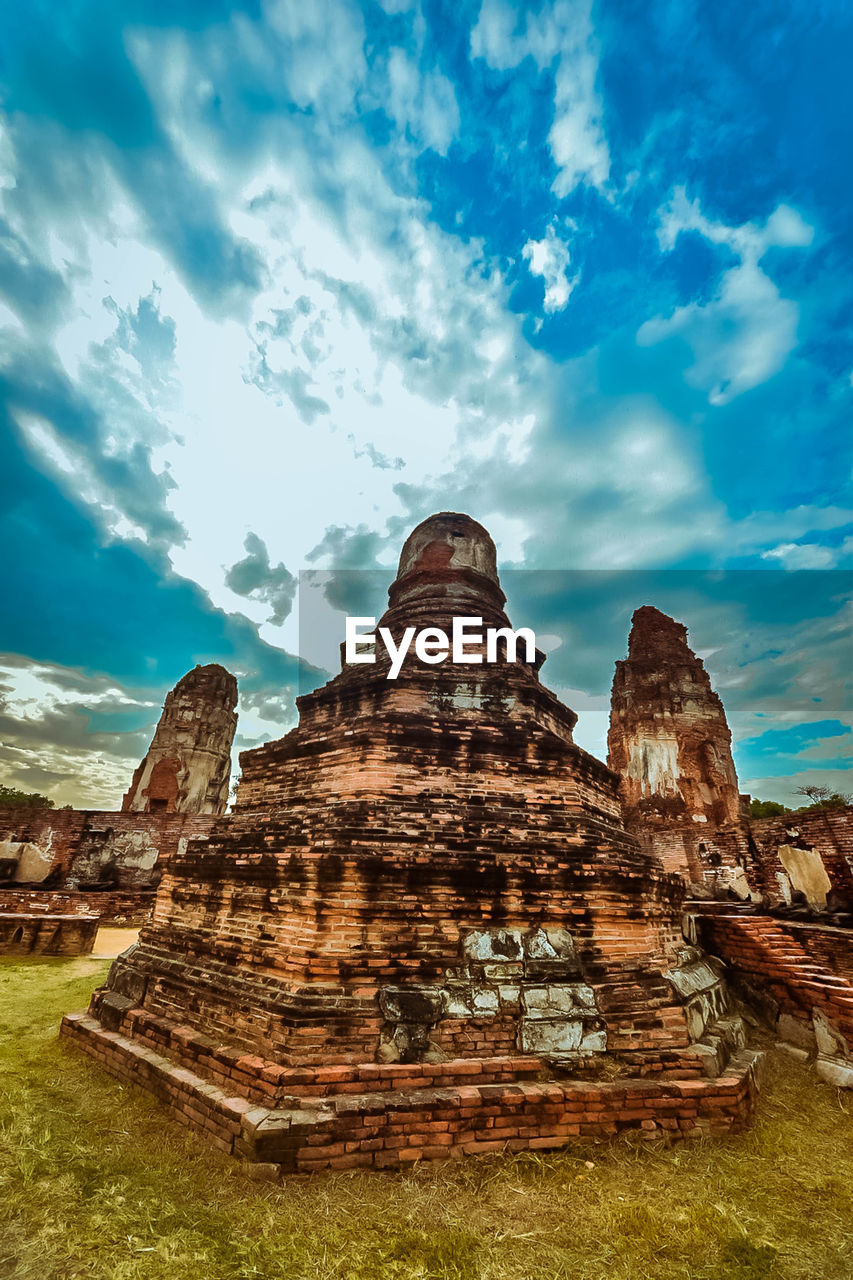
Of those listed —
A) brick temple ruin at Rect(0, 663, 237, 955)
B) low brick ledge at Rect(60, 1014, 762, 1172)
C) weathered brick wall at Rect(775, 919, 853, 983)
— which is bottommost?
low brick ledge at Rect(60, 1014, 762, 1172)

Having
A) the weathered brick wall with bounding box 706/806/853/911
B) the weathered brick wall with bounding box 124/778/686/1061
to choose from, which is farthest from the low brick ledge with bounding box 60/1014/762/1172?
the weathered brick wall with bounding box 706/806/853/911

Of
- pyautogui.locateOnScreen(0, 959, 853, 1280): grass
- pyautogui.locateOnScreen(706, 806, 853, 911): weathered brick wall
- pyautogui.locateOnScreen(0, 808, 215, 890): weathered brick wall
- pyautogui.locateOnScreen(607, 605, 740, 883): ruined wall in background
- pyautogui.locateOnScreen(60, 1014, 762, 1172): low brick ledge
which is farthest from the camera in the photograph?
pyautogui.locateOnScreen(607, 605, 740, 883): ruined wall in background

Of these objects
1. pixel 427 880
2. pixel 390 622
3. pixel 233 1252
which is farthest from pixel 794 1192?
pixel 390 622

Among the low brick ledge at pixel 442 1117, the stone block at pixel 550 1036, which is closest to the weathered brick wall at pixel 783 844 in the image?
the low brick ledge at pixel 442 1117

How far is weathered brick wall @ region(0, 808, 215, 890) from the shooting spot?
1392cm

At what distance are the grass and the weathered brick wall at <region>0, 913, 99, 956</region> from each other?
7.09 m

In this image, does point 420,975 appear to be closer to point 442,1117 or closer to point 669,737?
point 442,1117

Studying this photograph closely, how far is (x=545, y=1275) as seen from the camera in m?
2.95

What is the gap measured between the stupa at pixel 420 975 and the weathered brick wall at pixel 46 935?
18.3 ft

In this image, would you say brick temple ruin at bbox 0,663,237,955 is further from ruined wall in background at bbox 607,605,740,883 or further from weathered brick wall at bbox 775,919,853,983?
ruined wall in background at bbox 607,605,740,883

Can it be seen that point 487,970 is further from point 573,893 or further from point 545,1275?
point 545,1275

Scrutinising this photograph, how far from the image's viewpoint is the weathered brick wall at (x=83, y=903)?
1291 cm

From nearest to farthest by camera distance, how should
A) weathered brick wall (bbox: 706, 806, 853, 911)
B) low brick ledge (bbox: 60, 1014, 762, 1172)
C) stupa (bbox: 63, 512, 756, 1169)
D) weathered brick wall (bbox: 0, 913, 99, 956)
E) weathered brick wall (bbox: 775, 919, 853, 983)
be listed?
low brick ledge (bbox: 60, 1014, 762, 1172) < stupa (bbox: 63, 512, 756, 1169) < weathered brick wall (bbox: 775, 919, 853, 983) < weathered brick wall (bbox: 0, 913, 99, 956) < weathered brick wall (bbox: 706, 806, 853, 911)

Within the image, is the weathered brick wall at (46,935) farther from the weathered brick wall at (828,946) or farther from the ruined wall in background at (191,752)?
the ruined wall in background at (191,752)
